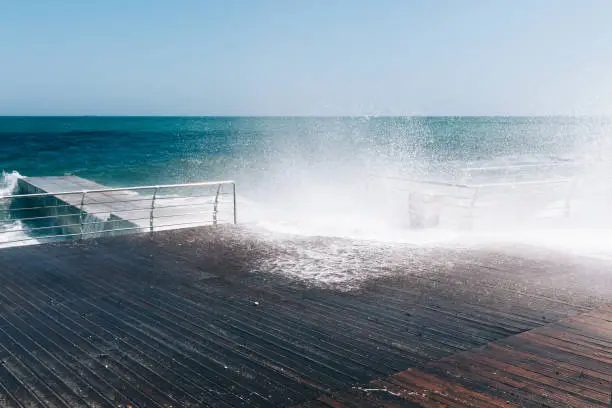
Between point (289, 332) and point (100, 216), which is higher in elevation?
point (289, 332)

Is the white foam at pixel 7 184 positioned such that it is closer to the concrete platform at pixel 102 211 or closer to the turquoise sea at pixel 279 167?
the turquoise sea at pixel 279 167

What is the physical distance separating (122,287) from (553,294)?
18.2 ft

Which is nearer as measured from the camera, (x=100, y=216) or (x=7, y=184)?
(x=100, y=216)

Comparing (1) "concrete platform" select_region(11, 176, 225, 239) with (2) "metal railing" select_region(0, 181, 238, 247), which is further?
(2) "metal railing" select_region(0, 181, 238, 247)

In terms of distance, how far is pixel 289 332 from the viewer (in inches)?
215

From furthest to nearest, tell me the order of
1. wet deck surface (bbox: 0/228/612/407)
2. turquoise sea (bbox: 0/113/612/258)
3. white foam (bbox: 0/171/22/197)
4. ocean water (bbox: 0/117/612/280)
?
white foam (bbox: 0/171/22/197) → turquoise sea (bbox: 0/113/612/258) → ocean water (bbox: 0/117/612/280) → wet deck surface (bbox: 0/228/612/407)

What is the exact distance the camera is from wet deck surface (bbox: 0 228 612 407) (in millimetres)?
4211

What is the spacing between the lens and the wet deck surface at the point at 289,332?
421 cm

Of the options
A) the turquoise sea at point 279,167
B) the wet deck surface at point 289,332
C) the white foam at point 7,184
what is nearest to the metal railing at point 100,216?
the turquoise sea at point 279,167

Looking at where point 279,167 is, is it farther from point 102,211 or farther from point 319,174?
point 102,211

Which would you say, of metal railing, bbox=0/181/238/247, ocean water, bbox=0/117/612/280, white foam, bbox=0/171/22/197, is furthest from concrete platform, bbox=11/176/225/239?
white foam, bbox=0/171/22/197

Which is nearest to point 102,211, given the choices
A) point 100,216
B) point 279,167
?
point 100,216

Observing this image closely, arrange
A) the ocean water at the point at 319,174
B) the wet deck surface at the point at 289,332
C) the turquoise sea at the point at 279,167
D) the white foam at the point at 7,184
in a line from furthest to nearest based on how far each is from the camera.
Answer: the white foam at the point at 7,184, the turquoise sea at the point at 279,167, the ocean water at the point at 319,174, the wet deck surface at the point at 289,332

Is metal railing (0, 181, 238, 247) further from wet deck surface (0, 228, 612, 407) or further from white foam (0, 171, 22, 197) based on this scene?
white foam (0, 171, 22, 197)
